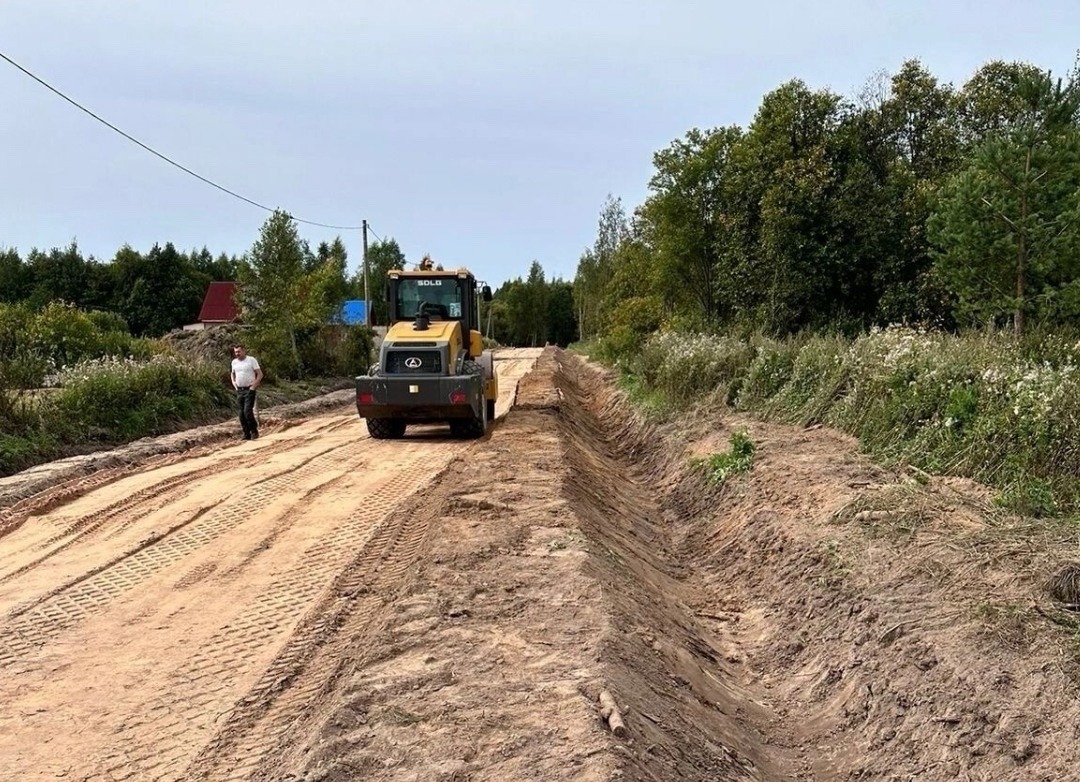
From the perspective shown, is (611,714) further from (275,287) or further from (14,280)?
(14,280)

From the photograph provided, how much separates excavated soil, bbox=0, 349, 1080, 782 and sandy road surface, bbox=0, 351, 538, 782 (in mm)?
27

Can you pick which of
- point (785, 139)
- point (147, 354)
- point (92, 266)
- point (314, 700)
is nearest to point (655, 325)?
point (785, 139)

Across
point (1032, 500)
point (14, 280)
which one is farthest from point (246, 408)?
point (14, 280)

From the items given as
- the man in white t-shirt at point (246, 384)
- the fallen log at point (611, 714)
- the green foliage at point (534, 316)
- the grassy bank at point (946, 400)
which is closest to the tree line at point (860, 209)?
the grassy bank at point (946, 400)

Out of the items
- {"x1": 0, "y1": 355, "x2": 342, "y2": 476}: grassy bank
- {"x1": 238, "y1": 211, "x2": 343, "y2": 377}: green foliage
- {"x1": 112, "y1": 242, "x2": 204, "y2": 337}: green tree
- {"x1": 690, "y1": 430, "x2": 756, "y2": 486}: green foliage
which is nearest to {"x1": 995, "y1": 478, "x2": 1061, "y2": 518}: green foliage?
{"x1": 690, "y1": 430, "x2": 756, "y2": 486}: green foliage

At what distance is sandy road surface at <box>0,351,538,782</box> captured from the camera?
176 inches

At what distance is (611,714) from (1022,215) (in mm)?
15660

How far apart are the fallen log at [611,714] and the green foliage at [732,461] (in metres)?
6.43

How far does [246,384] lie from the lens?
1538 cm

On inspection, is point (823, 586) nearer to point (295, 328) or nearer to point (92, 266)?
point (295, 328)

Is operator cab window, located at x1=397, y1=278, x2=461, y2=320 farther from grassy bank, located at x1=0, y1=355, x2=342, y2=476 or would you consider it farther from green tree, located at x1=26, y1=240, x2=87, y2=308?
green tree, located at x1=26, y1=240, x2=87, y2=308

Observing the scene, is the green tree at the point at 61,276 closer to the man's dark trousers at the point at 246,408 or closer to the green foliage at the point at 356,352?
the green foliage at the point at 356,352

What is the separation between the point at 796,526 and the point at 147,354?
1877cm

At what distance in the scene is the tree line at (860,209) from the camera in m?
17.2
